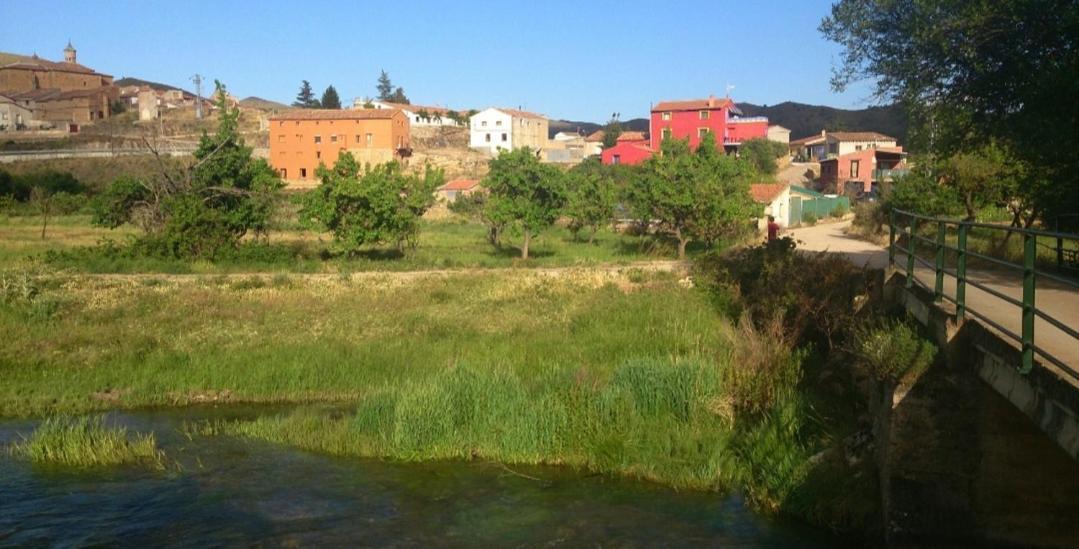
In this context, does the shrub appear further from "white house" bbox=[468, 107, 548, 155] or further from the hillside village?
"white house" bbox=[468, 107, 548, 155]

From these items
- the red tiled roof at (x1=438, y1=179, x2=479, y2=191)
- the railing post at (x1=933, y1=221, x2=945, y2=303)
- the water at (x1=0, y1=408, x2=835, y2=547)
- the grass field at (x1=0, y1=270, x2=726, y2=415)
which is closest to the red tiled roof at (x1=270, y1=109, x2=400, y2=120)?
the red tiled roof at (x1=438, y1=179, x2=479, y2=191)

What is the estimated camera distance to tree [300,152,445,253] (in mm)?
35062

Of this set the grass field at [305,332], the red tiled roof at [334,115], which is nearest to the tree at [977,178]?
the grass field at [305,332]

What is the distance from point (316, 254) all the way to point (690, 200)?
1578cm

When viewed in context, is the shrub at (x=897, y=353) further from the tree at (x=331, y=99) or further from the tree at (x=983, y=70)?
the tree at (x=331, y=99)

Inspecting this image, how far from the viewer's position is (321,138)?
8488 cm

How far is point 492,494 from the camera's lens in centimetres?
1240

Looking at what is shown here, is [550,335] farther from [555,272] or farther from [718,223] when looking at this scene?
[718,223]

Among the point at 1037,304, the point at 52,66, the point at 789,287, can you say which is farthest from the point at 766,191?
the point at 52,66

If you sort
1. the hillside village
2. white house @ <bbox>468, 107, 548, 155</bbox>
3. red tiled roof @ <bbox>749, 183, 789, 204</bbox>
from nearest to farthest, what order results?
red tiled roof @ <bbox>749, 183, 789, 204</bbox>, the hillside village, white house @ <bbox>468, 107, 548, 155</bbox>

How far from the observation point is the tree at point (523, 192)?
131ft

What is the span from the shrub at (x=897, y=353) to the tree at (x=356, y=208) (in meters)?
26.4

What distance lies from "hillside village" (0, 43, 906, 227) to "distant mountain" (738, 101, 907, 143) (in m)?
24.7

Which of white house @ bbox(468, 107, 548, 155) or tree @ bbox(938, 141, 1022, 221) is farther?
white house @ bbox(468, 107, 548, 155)
